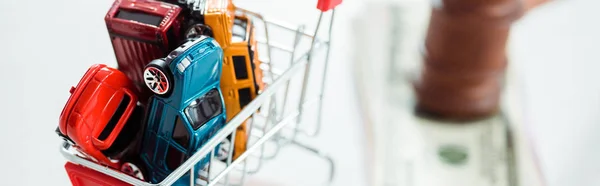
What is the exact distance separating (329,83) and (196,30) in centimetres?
41

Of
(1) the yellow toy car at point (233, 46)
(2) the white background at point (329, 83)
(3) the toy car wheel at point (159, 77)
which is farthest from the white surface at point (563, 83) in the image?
(3) the toy car wheel at point (159, 77)

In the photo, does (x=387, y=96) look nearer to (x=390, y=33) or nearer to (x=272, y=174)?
(x=390, y=33)

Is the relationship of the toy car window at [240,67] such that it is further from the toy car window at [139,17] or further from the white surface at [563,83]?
the white surface at [563,83]

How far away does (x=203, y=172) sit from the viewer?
24.3 inches

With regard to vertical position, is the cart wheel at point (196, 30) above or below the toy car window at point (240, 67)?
above

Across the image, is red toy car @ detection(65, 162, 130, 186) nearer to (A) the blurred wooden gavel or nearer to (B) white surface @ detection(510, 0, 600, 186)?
(A) the blurred wooden gavel

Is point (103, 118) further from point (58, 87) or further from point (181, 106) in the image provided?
point (58, 87)

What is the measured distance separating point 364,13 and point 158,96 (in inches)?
23.9

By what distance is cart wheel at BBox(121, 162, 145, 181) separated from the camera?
58 centimetres

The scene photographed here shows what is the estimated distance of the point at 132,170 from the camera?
22.7 inches

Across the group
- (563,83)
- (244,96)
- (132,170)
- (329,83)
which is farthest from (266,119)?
(563,83)

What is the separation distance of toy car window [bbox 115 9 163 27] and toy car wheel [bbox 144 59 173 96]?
0.20 ft

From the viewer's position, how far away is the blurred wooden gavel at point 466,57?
2.35 feet

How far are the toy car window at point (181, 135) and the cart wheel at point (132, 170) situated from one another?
0.04m
